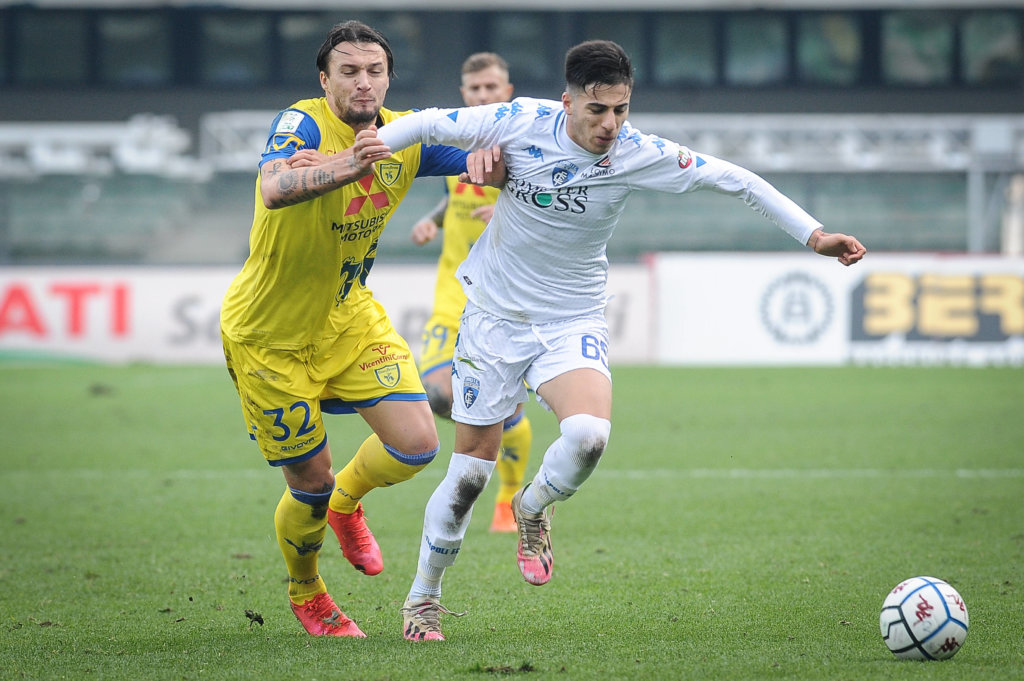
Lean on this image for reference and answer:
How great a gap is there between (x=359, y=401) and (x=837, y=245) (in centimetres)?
205

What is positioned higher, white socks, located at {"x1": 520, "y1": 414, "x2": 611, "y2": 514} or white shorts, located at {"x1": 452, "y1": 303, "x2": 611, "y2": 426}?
white shorts, located at {"x1": 452, "y1": 303, "x2": 611, "y2": 426}

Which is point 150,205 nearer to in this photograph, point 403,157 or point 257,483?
point 257,483

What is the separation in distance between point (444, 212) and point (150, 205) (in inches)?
695

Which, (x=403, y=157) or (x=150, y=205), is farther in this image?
(x=150, y=205)

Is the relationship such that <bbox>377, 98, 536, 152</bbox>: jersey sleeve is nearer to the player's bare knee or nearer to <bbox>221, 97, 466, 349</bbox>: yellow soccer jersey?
<bbox>221, 97, 466, 349</bbox>: yellow soccer jersey

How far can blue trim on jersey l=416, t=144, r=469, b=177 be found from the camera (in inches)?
195

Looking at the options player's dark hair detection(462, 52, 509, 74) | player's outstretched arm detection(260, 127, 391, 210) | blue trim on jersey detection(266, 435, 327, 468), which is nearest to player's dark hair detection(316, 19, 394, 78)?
player's outstretched arm detection(260, 127, 391, 210)

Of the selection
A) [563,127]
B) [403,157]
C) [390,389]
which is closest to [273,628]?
[390,389]

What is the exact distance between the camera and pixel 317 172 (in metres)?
4.25

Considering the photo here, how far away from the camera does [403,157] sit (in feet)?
16.1

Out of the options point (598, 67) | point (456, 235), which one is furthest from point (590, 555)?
point (598, 67)

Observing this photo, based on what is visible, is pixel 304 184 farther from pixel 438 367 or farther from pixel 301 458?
pixel 438 367

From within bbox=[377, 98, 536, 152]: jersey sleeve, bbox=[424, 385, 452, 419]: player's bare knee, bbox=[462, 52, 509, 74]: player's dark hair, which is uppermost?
bbox=[462, 52, 509, 74]: player's dark hair

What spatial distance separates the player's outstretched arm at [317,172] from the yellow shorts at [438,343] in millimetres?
2998
